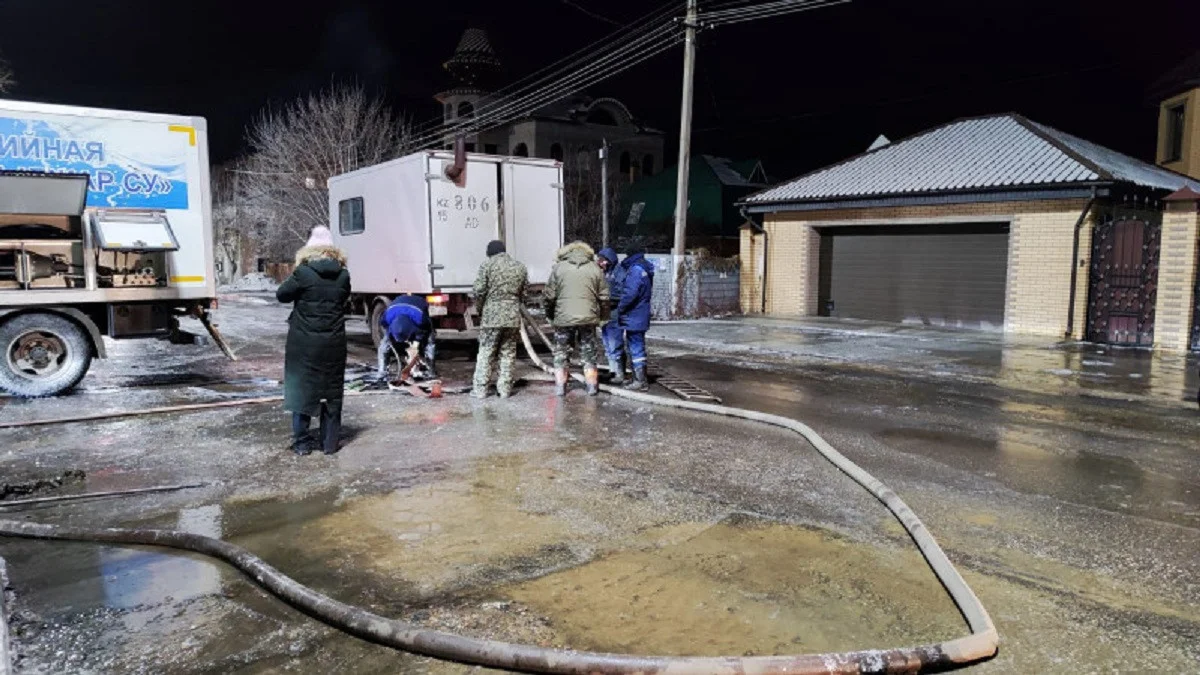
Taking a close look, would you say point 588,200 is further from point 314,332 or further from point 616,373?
point 314,332

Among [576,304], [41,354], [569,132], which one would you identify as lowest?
[41,354]

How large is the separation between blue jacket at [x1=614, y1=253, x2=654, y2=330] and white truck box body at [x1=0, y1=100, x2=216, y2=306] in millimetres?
4928

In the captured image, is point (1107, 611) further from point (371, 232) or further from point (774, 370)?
point (371, 232)

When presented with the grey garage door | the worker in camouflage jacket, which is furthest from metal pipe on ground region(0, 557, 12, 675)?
the grey garage door

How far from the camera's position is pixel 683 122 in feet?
64.3

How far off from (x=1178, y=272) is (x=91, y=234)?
1599 cm

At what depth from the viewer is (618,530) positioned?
457 centimetres

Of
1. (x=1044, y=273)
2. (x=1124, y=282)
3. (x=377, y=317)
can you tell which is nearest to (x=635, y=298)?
(x=377, y=317)

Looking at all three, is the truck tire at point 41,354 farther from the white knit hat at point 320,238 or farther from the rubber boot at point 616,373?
the rubber boot at point 616,373

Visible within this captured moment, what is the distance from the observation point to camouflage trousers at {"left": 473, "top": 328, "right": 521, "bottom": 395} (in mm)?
8508

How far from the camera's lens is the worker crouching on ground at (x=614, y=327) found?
957 cm

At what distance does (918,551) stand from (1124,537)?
1306mm

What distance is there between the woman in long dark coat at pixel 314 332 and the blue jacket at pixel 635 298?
12.8 ft

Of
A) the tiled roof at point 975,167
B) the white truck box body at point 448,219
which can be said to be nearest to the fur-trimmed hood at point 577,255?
the white truck box body at point 448,219
